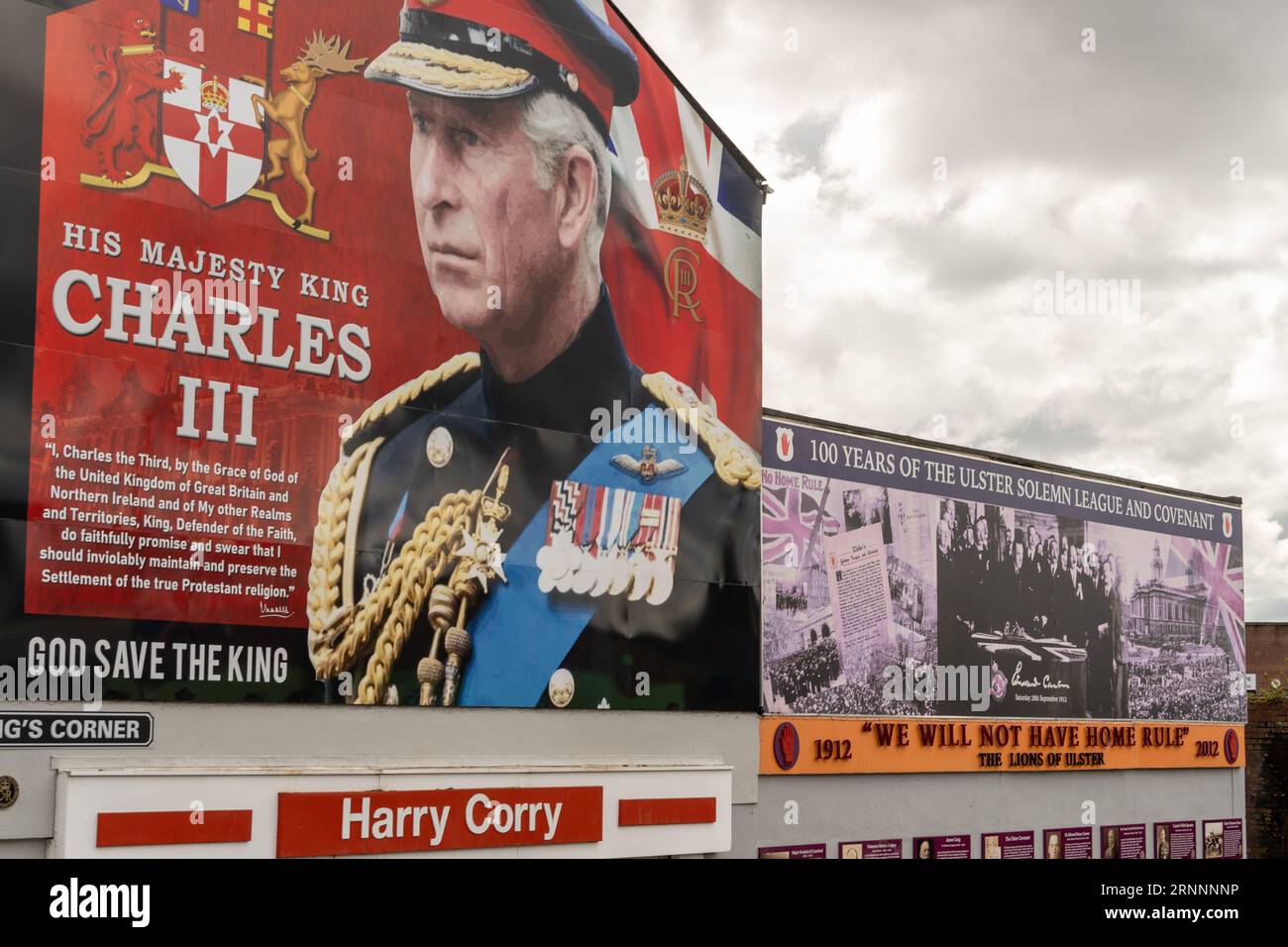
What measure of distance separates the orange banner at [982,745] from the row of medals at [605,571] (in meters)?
2.64

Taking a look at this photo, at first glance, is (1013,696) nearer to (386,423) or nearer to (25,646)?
(386,423)

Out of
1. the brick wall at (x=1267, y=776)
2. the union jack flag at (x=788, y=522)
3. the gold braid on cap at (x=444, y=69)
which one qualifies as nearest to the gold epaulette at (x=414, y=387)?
the gold braid on cap at (x=444, y=69)

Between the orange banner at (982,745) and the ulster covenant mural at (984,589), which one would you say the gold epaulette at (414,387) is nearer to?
the ulster covenant mural at (984,589)

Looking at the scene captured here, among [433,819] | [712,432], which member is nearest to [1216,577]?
[712,432]

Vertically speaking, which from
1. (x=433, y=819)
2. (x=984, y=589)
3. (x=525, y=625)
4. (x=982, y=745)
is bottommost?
(x=433, y=819)

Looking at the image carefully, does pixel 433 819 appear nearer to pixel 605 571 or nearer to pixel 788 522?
pixel 605 571

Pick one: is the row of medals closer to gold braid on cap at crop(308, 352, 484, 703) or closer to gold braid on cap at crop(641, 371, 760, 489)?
gold braid on cap at crop(308, 352, 484, 703)

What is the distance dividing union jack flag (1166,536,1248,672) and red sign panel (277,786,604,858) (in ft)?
45.8

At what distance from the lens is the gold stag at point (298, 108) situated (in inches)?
563

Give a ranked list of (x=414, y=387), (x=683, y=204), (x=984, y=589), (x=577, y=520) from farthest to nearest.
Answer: (x=984, y=589), (x=683, y=204), (x=577, y=520), (x=414, y=387)

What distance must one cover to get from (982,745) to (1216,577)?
7.50 meters

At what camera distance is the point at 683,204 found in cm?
1830

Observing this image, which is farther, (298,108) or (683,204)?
(683,204)

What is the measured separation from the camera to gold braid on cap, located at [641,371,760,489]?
17812mm
